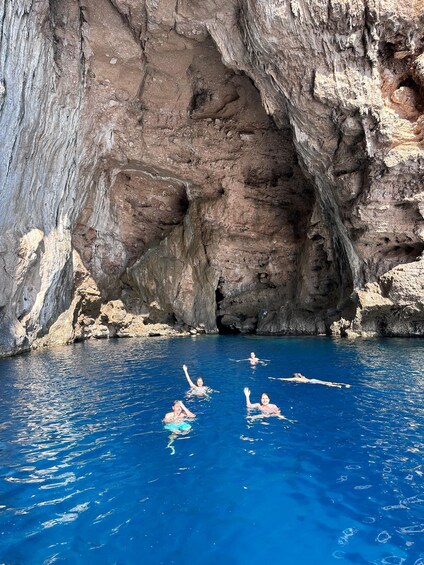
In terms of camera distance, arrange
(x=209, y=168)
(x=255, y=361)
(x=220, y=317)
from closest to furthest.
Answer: (x=255, y=361) → (x=209, y=168) → (x=220, y=317)

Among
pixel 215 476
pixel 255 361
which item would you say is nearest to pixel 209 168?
pixel 255 361

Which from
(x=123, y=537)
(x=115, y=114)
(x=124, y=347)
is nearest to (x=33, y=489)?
(x=123, y=537)

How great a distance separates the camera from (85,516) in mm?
4879

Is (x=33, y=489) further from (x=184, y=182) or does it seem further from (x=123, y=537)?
(x=184, y=182)

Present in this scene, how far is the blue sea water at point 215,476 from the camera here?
4293 millimetres

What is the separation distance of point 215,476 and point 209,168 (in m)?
25.6

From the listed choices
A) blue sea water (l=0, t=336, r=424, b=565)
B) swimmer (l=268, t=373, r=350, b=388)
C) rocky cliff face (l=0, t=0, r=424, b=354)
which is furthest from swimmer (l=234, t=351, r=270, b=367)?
rocky cliff face (l=0, t=0, r=424, b=354)

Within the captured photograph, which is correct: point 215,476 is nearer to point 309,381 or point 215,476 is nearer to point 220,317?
point 309,381

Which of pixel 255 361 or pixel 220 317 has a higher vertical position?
pixel 220 317

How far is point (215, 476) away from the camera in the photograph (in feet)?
19.4

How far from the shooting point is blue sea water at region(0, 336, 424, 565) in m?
4.29

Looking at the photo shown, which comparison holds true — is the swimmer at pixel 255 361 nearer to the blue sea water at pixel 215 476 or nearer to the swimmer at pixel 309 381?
the swimmer at pixel 309 381

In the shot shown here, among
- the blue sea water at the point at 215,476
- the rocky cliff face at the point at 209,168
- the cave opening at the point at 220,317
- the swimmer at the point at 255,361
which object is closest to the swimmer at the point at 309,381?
the blue sea water at the point at 215,476

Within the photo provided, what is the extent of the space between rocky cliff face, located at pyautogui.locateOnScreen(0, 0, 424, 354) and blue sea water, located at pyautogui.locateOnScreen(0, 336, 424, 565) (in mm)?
11349
